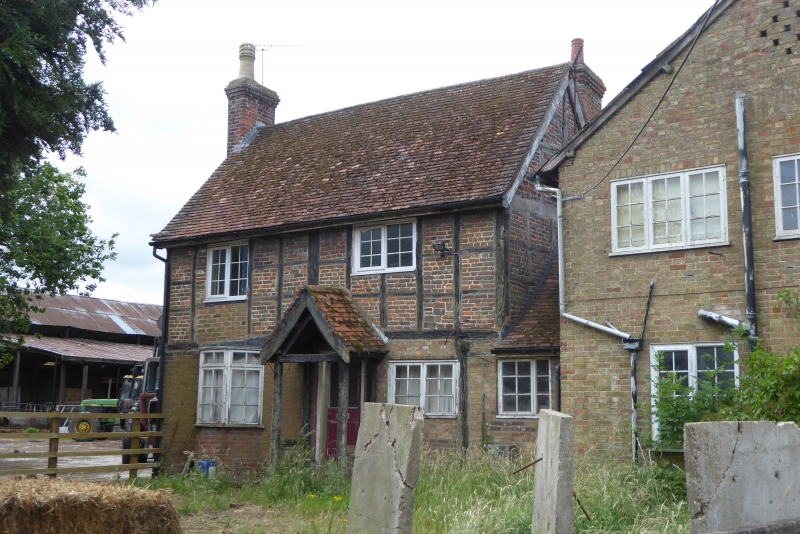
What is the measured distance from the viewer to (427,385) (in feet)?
50.0

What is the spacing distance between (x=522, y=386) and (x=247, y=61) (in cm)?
1247

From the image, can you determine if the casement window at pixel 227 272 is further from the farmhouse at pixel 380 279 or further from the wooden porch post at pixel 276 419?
the wooden porch post at pixel 276 419

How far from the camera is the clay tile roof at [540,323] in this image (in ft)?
46.1

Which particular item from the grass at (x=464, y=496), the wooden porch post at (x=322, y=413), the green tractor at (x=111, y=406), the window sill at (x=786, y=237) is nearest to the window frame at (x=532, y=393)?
the grass at (x=464, y=496)

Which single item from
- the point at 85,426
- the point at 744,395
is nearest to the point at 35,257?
the point at 85,426

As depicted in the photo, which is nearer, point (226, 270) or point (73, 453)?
point (73, 453)

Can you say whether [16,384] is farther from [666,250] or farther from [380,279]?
[666,250]

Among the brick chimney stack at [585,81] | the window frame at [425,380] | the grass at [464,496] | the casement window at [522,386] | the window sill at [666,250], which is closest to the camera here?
the grass at [464,496]

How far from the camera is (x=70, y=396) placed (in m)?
37.4

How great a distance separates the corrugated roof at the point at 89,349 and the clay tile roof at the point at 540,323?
901 inches

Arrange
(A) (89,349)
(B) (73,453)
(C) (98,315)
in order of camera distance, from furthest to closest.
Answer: (C) (98,315)
(A) (89,349)
(B) (73,453)

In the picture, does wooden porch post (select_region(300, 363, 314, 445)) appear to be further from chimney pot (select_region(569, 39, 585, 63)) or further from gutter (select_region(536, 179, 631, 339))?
chimney pot (select_region(569, 39, 585, 63))

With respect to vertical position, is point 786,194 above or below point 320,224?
below

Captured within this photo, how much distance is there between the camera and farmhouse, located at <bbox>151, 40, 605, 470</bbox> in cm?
1477
